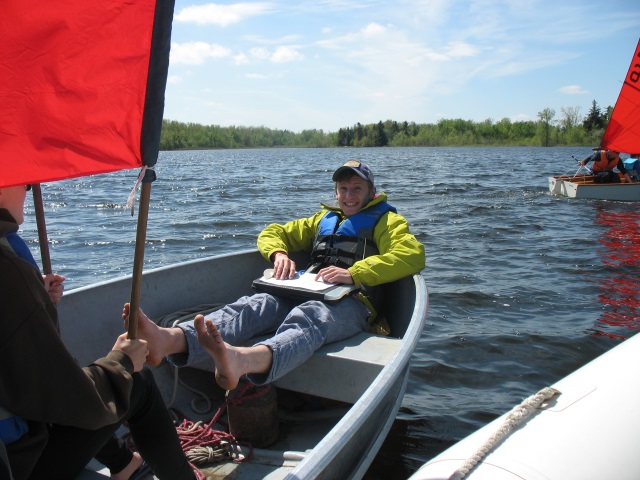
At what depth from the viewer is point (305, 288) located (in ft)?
10.2

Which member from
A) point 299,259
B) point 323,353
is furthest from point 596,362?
point 299,259

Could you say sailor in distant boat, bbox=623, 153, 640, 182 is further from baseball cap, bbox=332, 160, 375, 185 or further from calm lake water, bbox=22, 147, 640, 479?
baseball cap, bbox=332, 160, 375, 185

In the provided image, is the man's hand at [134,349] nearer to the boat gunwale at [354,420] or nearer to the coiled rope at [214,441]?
the boat gunwale at [354,420]

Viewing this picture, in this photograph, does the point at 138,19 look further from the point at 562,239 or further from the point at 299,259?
the point at 562,239

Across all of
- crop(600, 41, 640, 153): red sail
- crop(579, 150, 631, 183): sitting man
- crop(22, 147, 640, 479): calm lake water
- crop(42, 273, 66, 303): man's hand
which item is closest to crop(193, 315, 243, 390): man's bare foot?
crop(42, 273, 66, 303): man's hand

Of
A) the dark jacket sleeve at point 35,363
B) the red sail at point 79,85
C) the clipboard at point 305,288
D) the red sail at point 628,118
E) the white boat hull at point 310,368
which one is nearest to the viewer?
the dark jacket sleeve at point 35,363

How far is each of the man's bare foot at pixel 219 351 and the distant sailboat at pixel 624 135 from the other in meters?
13.0

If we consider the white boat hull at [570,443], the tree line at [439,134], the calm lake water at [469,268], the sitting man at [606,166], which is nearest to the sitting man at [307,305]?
the white boat hull at [570,443]

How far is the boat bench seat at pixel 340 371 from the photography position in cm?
279

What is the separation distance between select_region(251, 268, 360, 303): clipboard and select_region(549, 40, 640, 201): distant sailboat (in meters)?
11.9

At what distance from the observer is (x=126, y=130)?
164 centimetres

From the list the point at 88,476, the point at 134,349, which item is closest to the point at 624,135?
the point at 134,349

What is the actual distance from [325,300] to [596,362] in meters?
1.36

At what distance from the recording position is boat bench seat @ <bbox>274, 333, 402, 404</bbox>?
9.16ft
